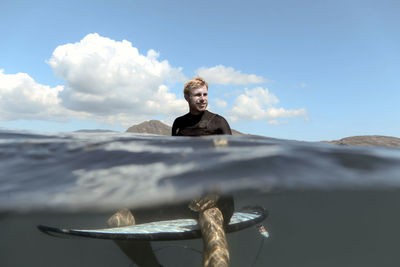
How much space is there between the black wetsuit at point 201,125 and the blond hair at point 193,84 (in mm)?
517

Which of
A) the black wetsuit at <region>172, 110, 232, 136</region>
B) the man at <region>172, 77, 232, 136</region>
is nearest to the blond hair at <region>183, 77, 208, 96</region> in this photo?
the man at <region>172, 77, 232, 136</region>

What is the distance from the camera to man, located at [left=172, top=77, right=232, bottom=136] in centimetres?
501

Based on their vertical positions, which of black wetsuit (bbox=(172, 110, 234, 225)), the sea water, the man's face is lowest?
the sea water

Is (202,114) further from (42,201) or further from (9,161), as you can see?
(9,161)

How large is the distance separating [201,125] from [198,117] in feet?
0.66

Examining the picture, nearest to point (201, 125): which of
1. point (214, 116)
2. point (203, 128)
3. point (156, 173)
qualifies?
point (203, 128)

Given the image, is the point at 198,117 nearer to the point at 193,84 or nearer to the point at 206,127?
the point at 206,127

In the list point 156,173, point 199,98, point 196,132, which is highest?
point 199,98

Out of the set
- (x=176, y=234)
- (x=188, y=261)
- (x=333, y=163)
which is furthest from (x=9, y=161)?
(x=188, y=261)

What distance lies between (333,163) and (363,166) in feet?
2.27

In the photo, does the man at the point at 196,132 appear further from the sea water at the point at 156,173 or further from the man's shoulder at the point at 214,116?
the sea water at the point at 156,173

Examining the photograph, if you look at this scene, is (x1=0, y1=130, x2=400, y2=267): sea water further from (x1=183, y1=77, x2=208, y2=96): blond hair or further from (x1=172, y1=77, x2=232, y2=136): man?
(x1=183, y1=77, x2=208, y2=96): blond hair

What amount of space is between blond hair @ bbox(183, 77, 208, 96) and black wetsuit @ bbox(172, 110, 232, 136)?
52cm

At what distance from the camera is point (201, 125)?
16.8 feet
